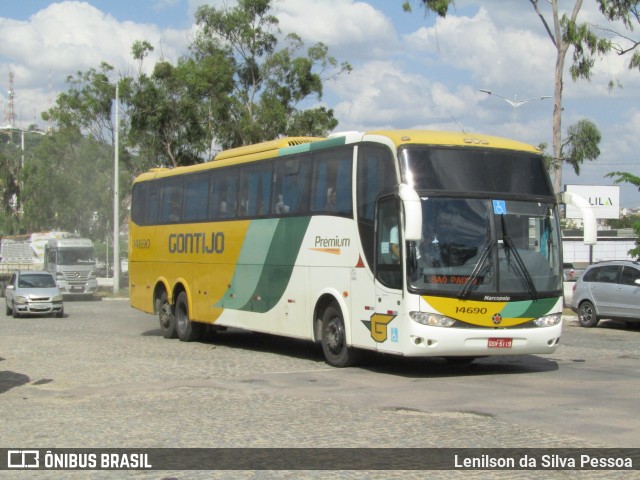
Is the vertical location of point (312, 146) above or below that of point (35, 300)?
above

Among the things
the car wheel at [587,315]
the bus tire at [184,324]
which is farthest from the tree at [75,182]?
the car wheel at [587,315]

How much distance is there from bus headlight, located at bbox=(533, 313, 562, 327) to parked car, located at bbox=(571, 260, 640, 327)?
30.3 feet

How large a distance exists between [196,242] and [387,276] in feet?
24.9

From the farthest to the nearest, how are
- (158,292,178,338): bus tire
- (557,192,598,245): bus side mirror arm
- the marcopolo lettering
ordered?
(158,292,178,338): bus tire → the marcopolo lettering → (557,192,598,245): bus side mirror arm

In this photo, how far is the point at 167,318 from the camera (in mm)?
22078

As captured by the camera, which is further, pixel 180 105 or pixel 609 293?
pixel 180 105

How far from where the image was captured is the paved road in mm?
9188

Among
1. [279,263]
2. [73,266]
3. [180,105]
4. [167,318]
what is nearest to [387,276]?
[279,263]

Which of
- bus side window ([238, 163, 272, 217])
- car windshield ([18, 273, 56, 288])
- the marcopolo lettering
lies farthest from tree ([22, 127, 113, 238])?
bus side window ([238, 163, 272, 217])

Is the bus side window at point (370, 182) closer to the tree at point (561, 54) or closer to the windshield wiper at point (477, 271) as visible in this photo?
the windshield wiper at point (477, 271)

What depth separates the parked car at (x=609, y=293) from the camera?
22.9 meters

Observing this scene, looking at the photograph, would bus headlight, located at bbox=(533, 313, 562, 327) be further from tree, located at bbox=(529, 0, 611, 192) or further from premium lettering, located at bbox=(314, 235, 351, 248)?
tree, located at bbox=(529, 0, 611, 192)

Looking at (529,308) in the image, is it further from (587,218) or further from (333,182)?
(333,182)

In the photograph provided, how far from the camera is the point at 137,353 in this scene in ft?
59.3
